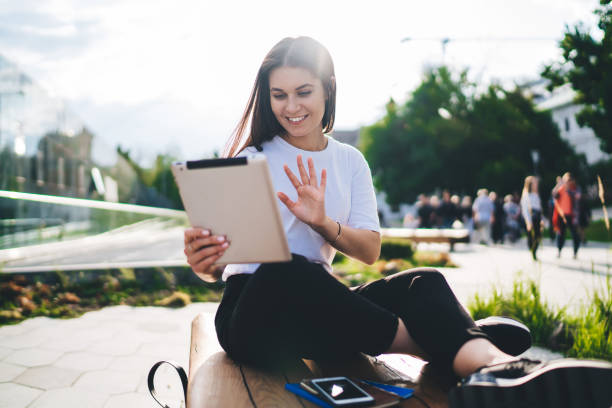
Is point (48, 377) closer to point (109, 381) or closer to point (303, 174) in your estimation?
point (109, 381)

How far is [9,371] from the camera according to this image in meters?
3.21

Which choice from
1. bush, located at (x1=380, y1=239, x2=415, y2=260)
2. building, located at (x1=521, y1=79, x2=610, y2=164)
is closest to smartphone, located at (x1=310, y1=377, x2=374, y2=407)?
bush, located at (x1=380, y1=239, x2=415, y2=260)

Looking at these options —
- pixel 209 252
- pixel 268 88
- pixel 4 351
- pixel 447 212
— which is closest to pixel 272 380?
pixel 209 252

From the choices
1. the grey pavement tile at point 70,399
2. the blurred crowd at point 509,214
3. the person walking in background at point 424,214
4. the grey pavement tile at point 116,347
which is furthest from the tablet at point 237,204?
the person walking in background at point 424,214

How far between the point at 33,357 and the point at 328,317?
295cm

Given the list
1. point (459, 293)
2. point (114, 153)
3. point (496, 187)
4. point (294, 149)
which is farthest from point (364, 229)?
point (496, 187)

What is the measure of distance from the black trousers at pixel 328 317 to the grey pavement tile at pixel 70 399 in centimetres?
153

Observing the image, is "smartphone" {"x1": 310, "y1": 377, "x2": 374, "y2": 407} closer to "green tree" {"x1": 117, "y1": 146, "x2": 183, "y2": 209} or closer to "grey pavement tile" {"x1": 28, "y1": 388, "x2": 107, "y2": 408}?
"grey pavement tile" {"x1": 28, "y1": 388, "x2": 107, "y2": 408}

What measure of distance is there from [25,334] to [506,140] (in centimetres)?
3237

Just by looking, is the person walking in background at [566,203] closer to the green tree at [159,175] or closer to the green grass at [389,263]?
the green grass at [389,263]

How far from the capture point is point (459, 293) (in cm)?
578

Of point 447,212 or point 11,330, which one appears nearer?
point 11,330

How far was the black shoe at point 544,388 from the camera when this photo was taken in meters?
1.10

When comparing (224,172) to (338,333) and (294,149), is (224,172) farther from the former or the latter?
(294,149)
